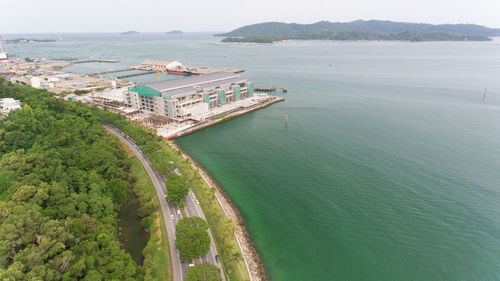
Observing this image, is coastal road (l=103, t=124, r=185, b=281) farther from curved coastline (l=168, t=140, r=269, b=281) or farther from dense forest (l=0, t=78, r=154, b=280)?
curved coastline (l=168, t=140, r=269, b=281)

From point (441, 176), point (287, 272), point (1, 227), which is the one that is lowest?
point (287, 272)

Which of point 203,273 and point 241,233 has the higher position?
point 203,273

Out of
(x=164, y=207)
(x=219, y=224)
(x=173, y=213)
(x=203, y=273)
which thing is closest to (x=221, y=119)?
(x=164, y=207)

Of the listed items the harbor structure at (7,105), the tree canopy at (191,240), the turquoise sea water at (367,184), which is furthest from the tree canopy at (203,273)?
the harbor structure at (7,105)

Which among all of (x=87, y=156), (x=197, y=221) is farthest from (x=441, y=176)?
(x=87, y=156)

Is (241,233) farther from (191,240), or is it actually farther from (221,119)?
(221,119)

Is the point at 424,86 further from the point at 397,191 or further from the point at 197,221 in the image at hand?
the point at 197,221

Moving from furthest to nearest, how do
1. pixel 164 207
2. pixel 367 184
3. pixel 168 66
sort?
pixel 168 66 < pixel 367 184 < pixel 164 207

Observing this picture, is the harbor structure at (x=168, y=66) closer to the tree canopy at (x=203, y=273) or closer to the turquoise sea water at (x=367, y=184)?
the turquoise sea water at (x=367, y=184)
